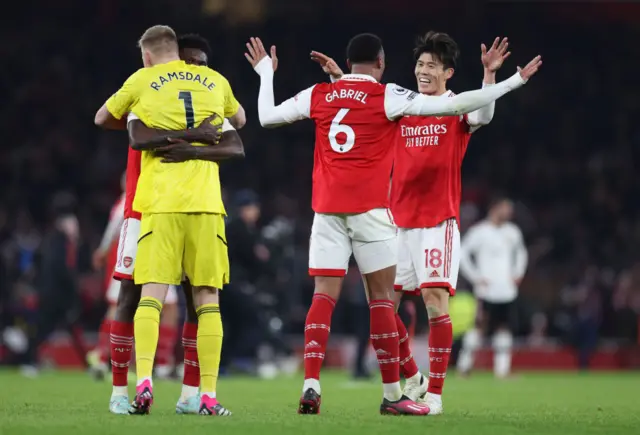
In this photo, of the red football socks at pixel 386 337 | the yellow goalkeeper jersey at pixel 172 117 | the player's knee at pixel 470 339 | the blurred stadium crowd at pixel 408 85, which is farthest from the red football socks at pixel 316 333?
the blurred stadium crowd at pixel 408 85

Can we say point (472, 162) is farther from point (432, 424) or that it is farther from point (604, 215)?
point (432, 424)

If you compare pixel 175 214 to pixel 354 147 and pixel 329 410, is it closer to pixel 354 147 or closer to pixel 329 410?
pixel 354 147

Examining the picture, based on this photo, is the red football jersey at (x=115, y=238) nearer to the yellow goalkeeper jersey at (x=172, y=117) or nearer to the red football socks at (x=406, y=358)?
the red football socks at (x=406, y=358)

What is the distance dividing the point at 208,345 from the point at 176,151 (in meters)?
1.26

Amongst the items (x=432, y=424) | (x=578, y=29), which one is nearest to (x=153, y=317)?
(x=432, y=424)

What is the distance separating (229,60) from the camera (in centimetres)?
2450

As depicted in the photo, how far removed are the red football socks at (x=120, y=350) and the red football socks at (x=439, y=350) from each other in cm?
214

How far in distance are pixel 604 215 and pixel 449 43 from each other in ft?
54.2

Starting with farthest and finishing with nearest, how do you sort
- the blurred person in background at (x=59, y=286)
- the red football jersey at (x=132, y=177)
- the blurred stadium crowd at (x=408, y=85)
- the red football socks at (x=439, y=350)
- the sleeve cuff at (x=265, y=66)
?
the blurred stadium crowd at (x=408, y=85) → the blurred person in background at (x=59, y=286) → the red football socks at (x=439, y=350) → the sleeve cuff at (x=265, y=66) → the red football jersey at (x=132, y=177)

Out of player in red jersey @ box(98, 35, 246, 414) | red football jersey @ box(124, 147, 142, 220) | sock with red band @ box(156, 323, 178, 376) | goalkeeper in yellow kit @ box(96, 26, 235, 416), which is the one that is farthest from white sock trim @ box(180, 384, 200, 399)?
sock with red band @ box(156, 323, 178, 376)

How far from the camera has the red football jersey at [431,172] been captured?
841 centimetres

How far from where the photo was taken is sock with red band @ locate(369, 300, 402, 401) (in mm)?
7730

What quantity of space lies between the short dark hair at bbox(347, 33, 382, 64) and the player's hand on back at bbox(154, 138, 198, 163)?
131cm

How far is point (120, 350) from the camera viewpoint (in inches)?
302
